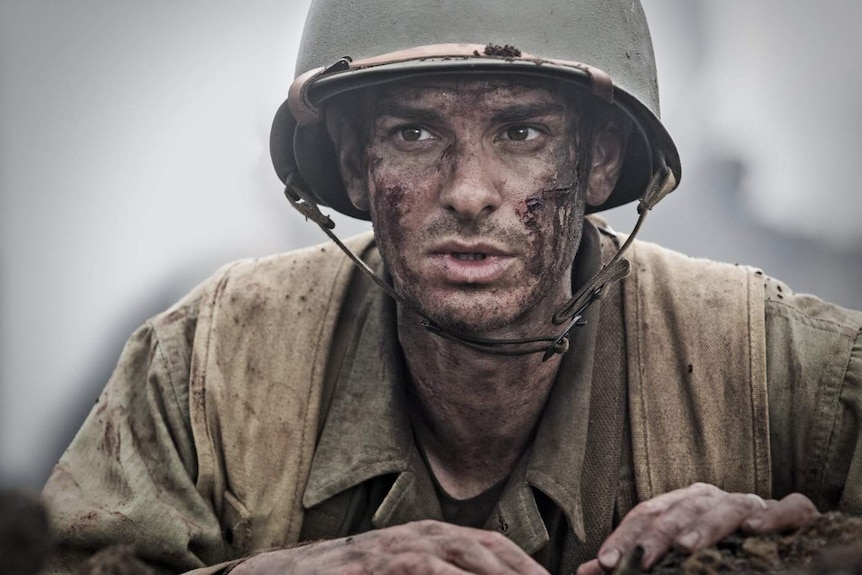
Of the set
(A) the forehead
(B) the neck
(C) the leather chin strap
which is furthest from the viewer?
(B) the neck

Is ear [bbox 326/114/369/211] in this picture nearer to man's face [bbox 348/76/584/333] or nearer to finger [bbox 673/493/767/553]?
man's face [bbox 348/76/584/333]

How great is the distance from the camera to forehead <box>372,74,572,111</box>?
10.4ft

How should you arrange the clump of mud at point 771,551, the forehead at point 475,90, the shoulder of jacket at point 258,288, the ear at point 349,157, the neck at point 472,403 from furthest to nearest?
the shoulder of jacket at point 258,288 < the ear at point 349,157 < the neck at point 472,403 < the forehead at point 475,90 < the clump of mud at point 771,551

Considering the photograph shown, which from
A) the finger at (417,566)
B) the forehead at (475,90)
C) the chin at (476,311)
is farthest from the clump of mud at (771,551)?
the forehead at (475,90)

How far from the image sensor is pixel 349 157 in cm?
362

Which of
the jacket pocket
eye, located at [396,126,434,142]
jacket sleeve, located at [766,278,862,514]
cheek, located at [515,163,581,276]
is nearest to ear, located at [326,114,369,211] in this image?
eye, located at [396,126,434,142]

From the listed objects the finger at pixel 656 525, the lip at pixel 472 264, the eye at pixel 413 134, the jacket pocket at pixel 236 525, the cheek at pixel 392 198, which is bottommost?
the jacket pocket at pixel 236 525

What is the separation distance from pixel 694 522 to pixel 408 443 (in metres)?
1.16

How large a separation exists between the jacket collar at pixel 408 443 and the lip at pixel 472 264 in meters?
0.48

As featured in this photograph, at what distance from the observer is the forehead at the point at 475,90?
10.4 feet

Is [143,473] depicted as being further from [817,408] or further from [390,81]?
[817,408]

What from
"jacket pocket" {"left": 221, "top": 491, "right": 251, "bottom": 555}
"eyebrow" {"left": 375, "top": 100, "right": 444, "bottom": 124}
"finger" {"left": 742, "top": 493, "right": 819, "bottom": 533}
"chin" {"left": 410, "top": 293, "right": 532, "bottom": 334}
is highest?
"eyebrow" {"left": 375, "top": 100, "right": 444, "bottom": 124}

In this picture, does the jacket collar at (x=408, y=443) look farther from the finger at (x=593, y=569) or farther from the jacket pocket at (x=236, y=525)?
the finger at (x=593, y=569)

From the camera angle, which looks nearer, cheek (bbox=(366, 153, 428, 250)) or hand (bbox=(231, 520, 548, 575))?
hand (bbox=(231, 520, 548, 575))
